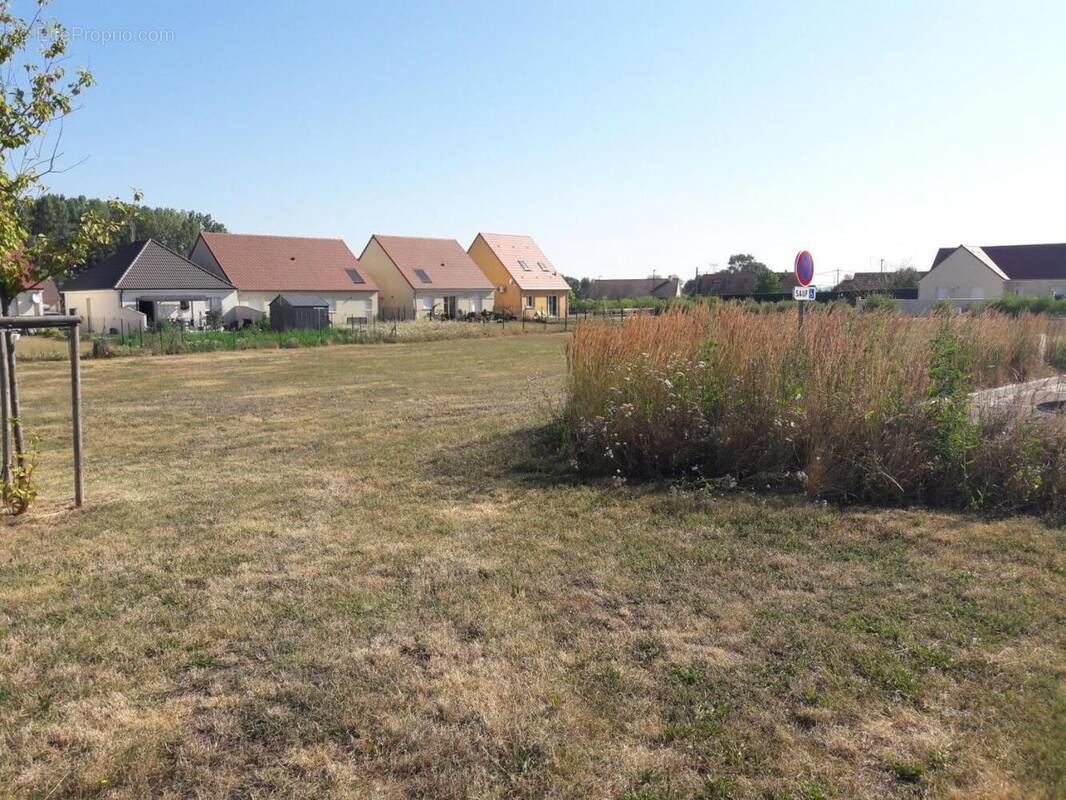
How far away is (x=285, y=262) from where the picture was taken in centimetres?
4856

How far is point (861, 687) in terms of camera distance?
3.46m

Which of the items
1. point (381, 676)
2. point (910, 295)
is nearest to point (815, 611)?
point (381, 676)

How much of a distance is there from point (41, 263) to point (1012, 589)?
7.79m

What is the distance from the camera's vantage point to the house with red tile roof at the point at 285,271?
45531 millimetres

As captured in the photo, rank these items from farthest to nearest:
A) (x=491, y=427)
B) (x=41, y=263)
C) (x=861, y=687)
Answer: (x=491, y=427) → (x=41, y=263) → (x=861, y=687)

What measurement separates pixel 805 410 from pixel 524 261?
57393mm

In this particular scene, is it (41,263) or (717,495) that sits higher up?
(41,263)

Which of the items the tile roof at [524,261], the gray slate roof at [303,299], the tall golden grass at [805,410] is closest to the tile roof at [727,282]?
the tile roof at [524,261]

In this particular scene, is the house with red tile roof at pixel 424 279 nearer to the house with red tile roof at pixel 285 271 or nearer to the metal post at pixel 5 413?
the house with red tile roof at pixel 285 271

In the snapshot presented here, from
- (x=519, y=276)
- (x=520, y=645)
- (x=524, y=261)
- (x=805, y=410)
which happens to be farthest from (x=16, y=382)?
(x=524, y=261)

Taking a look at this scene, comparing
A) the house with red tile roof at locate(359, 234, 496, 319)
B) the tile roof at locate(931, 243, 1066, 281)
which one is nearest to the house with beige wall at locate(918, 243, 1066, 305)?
the tile roof at locate(931, 243, 1066, 281)

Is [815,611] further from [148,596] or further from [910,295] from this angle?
[910,295]

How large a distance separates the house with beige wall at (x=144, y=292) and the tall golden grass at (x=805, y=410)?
3610 centimetres

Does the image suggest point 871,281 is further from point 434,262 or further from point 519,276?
point 434,262
